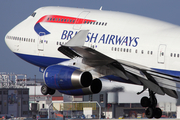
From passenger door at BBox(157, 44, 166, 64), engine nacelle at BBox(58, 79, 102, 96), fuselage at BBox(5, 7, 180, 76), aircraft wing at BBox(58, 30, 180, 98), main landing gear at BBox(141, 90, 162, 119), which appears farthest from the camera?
main landing gear at BBox(141, 90, 162, 119)

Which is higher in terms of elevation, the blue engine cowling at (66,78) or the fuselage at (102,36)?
the fuselage at (102,36)

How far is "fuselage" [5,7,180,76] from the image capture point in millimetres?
25062

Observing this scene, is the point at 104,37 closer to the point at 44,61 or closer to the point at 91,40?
the point at 91,40

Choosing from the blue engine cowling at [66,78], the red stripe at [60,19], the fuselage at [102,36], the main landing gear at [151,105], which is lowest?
the main landing gear at [151,105]

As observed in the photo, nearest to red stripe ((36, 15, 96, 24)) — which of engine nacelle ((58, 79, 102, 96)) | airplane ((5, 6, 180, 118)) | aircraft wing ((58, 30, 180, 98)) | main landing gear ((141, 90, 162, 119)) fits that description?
airplane ((5, 6, 180, 118))

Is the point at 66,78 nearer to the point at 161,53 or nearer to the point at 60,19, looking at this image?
the point at 161,53

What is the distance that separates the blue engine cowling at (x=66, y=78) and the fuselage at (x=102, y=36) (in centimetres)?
311

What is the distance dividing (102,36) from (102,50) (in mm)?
957

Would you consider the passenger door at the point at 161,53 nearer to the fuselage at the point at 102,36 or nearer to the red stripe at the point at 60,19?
the fuselage at the point at 102,36

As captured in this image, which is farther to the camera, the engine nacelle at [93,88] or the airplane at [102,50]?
the engine nacelle at [93,88]

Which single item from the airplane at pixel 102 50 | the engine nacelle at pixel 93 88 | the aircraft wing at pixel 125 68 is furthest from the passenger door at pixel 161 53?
the engine nacelle at pixel 93 88

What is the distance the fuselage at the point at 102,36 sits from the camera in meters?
25.1

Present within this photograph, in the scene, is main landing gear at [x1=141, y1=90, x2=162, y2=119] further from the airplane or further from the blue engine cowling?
the blue engine cowling

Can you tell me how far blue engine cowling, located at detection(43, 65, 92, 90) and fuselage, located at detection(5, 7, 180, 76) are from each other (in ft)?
10.2
